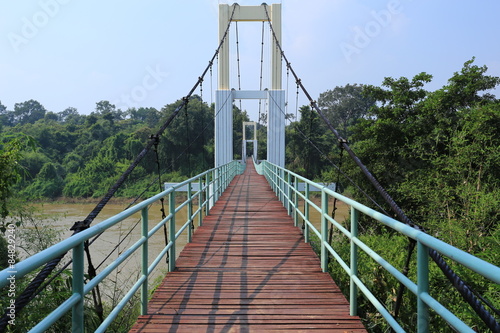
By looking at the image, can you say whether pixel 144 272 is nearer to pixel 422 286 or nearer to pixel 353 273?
pixel 353 273

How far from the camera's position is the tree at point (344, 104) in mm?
57281

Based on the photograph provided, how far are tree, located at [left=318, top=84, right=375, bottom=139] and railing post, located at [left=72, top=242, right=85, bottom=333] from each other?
183 ft

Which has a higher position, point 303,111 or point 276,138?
point 303,111

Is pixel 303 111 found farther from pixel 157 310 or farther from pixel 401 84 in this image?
pixel 157 310

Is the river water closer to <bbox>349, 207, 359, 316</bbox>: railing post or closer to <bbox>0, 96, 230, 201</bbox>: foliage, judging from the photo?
<bbox>0, 96, 230, 201</bbox>: foliage

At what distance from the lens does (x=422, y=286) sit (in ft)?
5.54

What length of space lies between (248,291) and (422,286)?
1.72 metres

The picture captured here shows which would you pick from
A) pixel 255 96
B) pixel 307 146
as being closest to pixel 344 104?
pixel 307 146

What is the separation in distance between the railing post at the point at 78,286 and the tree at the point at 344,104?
55825 mm

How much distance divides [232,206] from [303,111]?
3297 centimetres

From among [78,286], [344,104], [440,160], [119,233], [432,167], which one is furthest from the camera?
[344,104]

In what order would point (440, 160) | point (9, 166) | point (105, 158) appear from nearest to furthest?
point (9, 166) < point (440, 160) < point (105, 158)

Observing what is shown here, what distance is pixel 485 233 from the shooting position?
8.45 meters

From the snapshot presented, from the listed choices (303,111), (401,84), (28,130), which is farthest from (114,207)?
(401,84)
